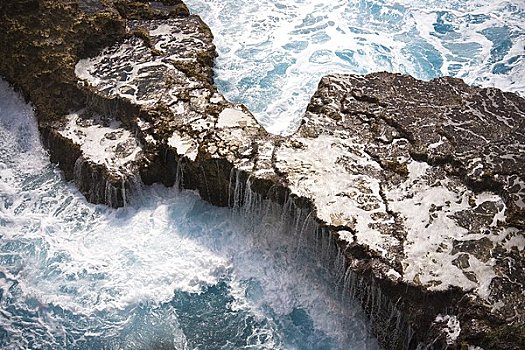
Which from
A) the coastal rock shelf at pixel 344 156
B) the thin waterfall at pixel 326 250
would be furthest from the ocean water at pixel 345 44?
the thin waterfall at pixel 326 250

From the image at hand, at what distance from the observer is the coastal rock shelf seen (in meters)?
5.70

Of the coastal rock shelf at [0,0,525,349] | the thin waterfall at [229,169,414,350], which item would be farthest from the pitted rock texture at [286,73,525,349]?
the thin waterfall at [229,169,414,350]

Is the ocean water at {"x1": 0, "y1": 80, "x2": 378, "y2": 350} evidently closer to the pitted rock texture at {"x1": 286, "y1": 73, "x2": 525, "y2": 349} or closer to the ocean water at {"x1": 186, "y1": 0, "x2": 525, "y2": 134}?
the pitted rock texture at {"x1": 286, "y1": 73, "x2": 525, "y2": 349}

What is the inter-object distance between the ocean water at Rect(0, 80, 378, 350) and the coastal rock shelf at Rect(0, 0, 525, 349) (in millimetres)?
375

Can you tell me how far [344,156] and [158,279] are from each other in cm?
296

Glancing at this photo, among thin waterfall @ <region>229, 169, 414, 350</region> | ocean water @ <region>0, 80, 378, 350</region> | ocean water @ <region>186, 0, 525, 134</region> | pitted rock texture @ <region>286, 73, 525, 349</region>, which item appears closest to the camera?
pitted rock texture @ <region>286, 73, 525, 349</region>

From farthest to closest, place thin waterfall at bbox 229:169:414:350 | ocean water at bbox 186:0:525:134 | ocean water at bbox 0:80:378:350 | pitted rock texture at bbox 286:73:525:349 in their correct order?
ocean water at bbox 186:0:525:134, ocean water at bbox 0:80:378:350, thin waterfall at bbox 229:169:414:350, pitted rock texture at bbox 286:73:525:349

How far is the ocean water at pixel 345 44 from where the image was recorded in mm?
9555

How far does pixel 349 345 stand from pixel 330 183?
2.00 m

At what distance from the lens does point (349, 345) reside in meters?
6.04

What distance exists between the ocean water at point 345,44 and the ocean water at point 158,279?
2229 mm

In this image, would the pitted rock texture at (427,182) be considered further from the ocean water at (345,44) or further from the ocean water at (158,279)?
the ocean water at (345,44)

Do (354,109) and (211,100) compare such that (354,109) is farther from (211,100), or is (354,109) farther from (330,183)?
(211,100)

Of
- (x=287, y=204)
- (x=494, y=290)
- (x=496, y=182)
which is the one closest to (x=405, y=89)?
(x=496, y=182)
